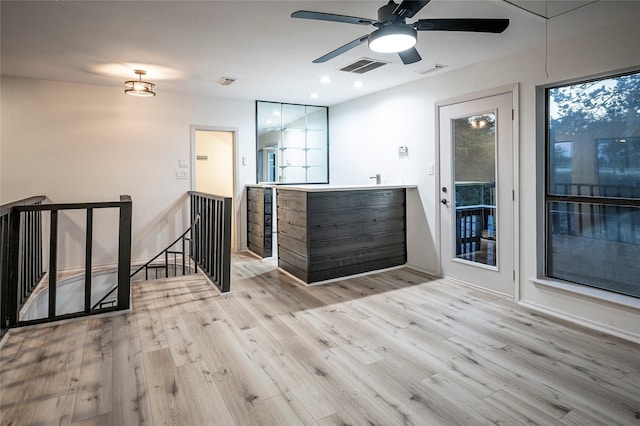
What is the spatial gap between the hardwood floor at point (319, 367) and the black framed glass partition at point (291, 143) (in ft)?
9.95

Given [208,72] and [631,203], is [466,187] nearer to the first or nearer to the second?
[631,203]

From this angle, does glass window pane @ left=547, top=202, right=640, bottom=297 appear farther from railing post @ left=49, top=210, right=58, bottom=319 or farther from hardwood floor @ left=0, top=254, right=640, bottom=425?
railing post @ left=49, top=210, right=58, bottom=319

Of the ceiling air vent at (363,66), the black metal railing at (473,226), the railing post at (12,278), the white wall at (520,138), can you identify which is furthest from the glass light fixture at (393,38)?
the railing post at (12,278)

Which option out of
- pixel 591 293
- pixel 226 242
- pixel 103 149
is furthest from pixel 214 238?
pixel 591 293

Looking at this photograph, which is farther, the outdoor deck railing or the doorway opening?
the doorway opening

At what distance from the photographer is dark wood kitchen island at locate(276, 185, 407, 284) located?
4.12 metres

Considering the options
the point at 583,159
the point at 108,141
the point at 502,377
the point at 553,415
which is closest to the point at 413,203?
the point at 583,159

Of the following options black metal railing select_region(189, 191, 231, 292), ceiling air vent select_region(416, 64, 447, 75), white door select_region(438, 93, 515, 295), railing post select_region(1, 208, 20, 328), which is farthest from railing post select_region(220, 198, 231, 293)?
ceiling air vent select_region(416, 64, 447, 75)

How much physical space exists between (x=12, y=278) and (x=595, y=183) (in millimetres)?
4725

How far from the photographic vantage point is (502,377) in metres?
2.24

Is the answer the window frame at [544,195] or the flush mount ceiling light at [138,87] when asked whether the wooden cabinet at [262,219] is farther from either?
the window frame at [544,195]

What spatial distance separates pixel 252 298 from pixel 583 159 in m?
3.23

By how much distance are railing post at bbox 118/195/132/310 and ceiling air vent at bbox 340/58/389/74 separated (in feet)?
8.64

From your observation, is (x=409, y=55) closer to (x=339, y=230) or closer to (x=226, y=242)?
(x=339, y=230)
